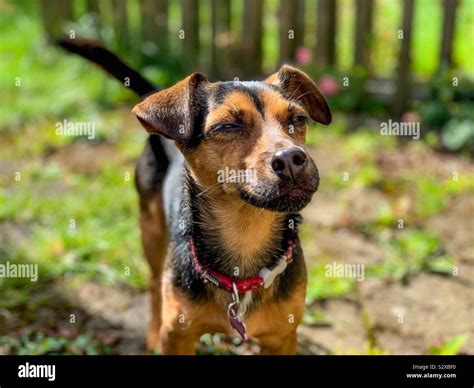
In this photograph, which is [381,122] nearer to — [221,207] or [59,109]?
[59,109]

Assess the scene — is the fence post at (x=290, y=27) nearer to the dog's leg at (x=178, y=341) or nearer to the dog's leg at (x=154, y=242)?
the dog's leg at (x=154, y=242)

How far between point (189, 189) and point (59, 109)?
Answer: 190 inches

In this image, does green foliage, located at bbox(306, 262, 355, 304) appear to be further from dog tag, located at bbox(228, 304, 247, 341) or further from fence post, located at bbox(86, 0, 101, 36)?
fence post, located at bbox(86, 0, 101, 36)

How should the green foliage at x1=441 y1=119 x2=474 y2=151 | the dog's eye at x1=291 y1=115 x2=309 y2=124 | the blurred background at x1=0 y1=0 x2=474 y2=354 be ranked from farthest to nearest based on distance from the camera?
the green foliage at x1=441 y1=119 x2=474 y2=151
the blurred background at x1=0 y1=0 x2=474 y2=354
the dog's eye at x1=291 y1=115 x2=309 y2=124

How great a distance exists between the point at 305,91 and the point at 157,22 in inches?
218

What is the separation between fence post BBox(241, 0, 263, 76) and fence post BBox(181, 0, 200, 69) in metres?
0.64

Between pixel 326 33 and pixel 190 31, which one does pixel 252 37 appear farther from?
pixel 326 33

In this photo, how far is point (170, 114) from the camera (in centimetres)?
349

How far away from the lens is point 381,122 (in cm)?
770

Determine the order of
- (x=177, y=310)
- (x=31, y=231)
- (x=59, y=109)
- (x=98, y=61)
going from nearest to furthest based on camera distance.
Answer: (x=177, y=310) → (x=98, y=61) → (x=31, y=231) → (x=59, y=109)

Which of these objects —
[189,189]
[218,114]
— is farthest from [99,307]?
[218,114]

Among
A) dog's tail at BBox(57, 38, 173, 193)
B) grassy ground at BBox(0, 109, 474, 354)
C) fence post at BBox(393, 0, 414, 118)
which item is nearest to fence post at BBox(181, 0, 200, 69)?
grassy ground at BBox(0, 109, 474, 354)

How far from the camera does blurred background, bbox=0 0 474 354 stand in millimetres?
4875

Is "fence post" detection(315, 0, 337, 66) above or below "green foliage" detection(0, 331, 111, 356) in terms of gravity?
above
